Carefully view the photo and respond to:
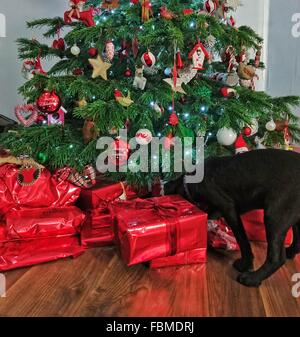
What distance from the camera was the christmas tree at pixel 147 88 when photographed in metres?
1.17

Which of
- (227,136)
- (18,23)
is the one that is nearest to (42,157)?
(227,136)

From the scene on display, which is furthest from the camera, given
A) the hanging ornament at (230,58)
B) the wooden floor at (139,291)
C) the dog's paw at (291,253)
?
the hanging ornament at (230,58)

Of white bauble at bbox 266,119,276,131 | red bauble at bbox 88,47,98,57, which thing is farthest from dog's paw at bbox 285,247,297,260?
red bauble at bbox 88,47,98,57

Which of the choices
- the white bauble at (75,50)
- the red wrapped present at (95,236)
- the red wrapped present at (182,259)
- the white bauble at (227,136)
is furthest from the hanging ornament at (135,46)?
the red wrapped present at (182,259)

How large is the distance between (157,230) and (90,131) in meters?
0.47

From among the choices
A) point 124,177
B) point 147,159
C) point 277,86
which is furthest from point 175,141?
point 277,86

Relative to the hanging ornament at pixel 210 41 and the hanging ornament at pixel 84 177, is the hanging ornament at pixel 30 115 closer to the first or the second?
the hanging ornament at pixel 84 177

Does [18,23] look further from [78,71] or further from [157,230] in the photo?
[157,230]

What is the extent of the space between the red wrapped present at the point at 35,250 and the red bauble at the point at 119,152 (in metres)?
0.31

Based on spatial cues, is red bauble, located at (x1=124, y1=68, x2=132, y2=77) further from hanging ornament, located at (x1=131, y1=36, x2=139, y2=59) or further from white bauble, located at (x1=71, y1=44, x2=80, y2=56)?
white bauble, located at (x1=71, y1=44, x2=80, y2=56)

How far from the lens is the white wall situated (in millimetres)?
1887

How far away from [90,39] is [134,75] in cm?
22

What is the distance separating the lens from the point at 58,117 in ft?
4.38
